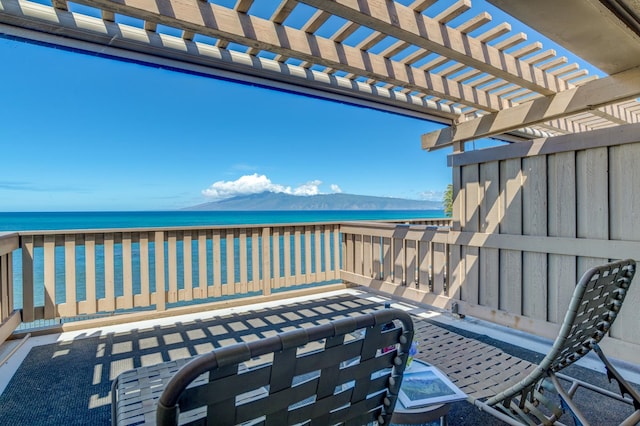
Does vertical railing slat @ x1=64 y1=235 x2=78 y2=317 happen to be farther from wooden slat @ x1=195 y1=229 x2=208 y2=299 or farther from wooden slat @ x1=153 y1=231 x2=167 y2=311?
wooden slat @ x1=195 y1=229 x2=208 y2=299

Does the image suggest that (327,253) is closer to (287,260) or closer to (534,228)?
(287,260)

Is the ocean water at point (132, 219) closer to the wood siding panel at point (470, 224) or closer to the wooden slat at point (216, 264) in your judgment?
the wooden slat at point (216, 264)

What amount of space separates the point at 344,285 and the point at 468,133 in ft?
8.97

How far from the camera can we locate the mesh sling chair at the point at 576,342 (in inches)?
55.3

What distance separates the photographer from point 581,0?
157 centimetres

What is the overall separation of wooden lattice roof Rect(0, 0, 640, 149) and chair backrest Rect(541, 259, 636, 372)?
1287 millimetres

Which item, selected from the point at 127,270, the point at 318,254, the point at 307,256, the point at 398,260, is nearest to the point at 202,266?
the point at 127,270

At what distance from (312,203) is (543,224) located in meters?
50.5

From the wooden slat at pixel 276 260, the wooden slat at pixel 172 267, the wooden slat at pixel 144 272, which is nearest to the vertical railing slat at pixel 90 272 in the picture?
the wooden slat at pixel 144 272

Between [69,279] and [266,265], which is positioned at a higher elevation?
[69,279]

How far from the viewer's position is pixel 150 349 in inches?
114

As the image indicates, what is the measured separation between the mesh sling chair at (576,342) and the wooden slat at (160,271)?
11.0 feet

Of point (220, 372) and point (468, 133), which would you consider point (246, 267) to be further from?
point (220, 372)

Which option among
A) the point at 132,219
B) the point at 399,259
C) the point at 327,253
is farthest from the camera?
the point at 132,219
